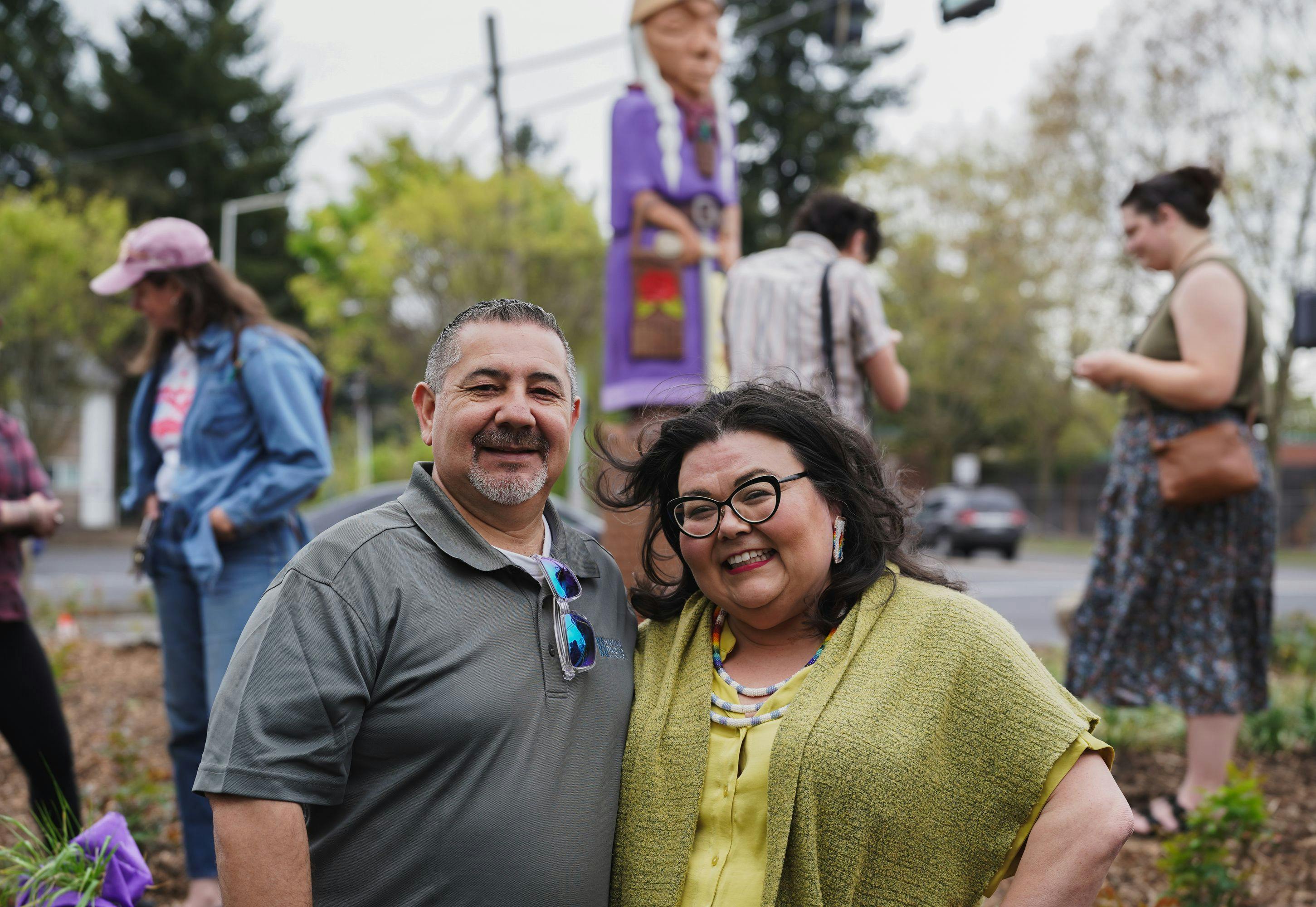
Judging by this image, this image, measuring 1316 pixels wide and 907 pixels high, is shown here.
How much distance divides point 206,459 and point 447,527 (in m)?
1.62

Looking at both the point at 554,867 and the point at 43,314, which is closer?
the point at 554,867

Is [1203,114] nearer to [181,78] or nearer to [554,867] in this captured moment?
[554,867]

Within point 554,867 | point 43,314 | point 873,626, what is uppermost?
point 43,314

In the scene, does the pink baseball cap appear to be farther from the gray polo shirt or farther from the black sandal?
the black sandal

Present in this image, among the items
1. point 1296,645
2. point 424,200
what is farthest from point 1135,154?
point 1296,645

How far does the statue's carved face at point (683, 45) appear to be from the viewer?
5398 mm

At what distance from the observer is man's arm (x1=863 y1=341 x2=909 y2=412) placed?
397cm

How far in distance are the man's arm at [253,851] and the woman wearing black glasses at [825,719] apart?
23.0 inches

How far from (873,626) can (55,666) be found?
16.3ft

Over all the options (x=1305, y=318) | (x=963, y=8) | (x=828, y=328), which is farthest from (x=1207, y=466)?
(x=963, y=8)

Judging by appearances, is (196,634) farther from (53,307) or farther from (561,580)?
(53,307)

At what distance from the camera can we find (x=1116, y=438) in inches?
164

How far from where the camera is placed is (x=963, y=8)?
22.5ft

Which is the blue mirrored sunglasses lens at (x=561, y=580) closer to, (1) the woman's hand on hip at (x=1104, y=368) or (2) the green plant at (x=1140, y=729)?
(1) the woman's hand on hip at (x=1104, y=368)
